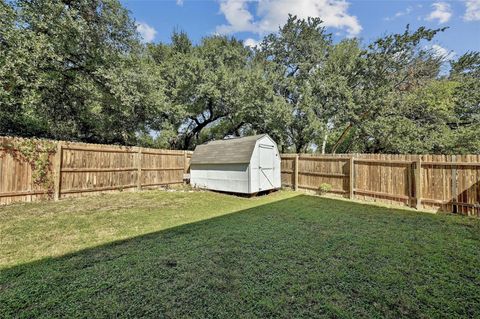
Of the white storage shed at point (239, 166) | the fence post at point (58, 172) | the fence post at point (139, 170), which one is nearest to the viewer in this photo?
the fence post at point (58, 172)

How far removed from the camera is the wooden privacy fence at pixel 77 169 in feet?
20.1

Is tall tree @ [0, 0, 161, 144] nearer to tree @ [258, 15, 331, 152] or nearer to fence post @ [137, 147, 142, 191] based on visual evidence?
fence post @ [137, 147, 142, 191]

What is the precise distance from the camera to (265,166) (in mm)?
8930

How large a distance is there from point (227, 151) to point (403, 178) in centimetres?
625

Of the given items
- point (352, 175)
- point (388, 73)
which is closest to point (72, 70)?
point (352, 175)

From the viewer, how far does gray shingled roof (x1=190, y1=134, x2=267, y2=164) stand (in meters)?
8.38

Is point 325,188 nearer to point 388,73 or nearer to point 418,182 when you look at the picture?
point 418,182

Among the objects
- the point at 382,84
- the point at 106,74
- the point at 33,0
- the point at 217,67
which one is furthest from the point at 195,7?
the point at 382,84

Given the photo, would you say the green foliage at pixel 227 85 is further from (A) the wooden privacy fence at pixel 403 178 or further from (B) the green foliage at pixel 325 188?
(B) the green foliage at pixel 325 188

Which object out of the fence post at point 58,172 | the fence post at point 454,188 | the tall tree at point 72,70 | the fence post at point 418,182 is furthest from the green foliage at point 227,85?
the fence post at point 454,188

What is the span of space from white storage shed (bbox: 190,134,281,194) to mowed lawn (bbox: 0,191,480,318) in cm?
328

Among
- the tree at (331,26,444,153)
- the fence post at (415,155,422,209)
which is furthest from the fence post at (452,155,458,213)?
the tree at (331,26,444,153)

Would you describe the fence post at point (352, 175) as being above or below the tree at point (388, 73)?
below

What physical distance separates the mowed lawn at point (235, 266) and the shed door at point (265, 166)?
3.55m
